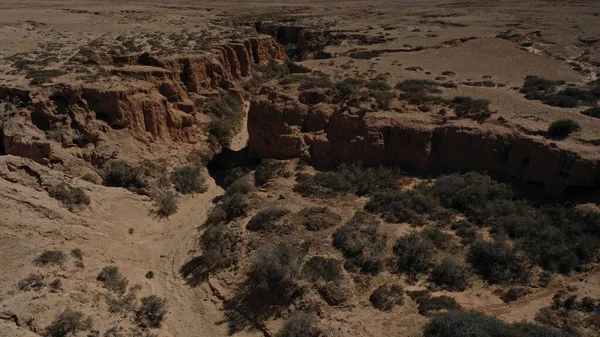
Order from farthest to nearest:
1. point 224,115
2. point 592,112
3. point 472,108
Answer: point 224,115, point 472,108, point 592,112

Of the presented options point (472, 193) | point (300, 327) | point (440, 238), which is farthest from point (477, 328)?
point (472, 193)

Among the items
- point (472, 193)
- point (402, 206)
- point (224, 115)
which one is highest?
point (472, 193)

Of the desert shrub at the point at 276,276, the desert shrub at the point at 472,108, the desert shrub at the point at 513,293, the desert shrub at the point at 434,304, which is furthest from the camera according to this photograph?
the desert shrub at the point at 472,108

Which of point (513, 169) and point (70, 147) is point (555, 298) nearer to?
point (513, 169)

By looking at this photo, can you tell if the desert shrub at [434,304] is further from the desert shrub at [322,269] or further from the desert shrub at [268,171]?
the desert shrub at [268,171]

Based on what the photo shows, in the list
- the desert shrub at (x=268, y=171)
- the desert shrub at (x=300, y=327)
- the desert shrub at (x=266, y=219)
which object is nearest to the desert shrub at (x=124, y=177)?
the desert shrub at (x=268, y=171)

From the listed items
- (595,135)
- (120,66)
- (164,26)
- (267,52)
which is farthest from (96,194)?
(164,26)

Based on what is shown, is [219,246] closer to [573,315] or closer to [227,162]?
[227,162]

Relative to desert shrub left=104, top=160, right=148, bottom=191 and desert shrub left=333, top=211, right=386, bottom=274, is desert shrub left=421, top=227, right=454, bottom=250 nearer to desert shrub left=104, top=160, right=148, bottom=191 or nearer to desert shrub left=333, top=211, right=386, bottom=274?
desert shrub left=333, top=211, right=386, bottom=274
